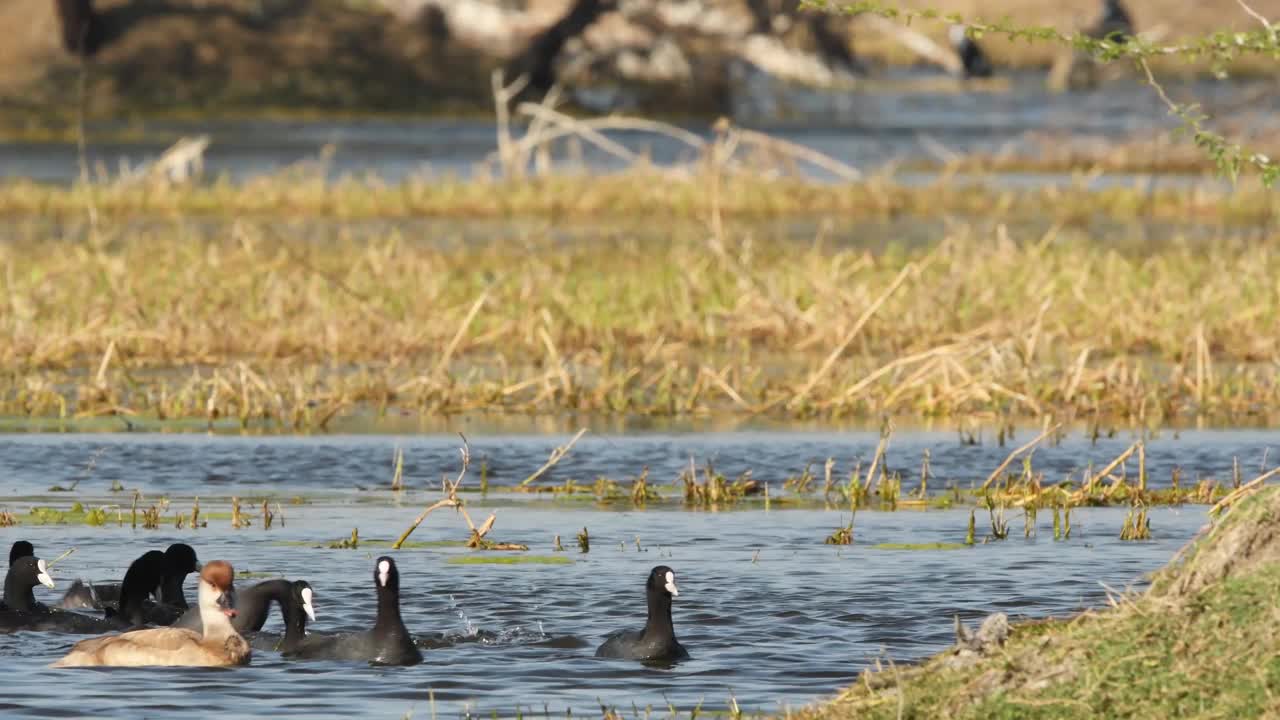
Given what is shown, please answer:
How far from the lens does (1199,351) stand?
1900 centimetres

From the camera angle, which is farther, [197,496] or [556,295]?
[556,295]

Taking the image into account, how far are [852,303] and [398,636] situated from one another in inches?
418

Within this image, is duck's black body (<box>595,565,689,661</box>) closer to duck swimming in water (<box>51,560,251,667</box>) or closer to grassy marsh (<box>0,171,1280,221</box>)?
duck swimming in water (<box>51,560,251,667</box>)

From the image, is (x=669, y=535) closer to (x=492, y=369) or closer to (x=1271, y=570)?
(x=1271, y=570)

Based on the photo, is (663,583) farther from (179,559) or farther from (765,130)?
(765,130)

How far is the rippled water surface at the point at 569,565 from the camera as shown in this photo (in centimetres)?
1055

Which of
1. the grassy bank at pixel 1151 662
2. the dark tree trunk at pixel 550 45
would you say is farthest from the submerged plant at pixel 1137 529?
the dark tree trunk at pixel 550 45

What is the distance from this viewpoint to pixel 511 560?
13461mm

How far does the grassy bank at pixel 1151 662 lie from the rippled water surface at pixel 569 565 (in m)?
1.10

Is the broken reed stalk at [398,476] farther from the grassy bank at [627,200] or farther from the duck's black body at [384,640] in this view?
the grassy bank at [627,200]

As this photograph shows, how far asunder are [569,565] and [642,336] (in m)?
9.24

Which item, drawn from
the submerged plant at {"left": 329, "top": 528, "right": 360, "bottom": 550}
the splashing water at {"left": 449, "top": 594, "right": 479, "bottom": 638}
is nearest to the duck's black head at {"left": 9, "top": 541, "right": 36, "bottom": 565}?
the submerged plant at {"left": 329, "top": 528, "right": 360, "bottom": 550}

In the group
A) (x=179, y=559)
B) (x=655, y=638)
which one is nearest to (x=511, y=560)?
(x=179, y=559)

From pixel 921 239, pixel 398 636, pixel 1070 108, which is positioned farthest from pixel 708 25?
pixel 398 636
